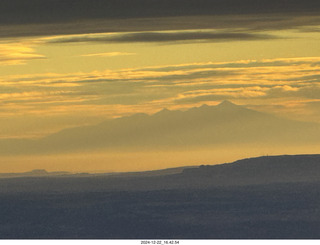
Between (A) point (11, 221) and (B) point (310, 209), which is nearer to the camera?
(A) point (11, 221)

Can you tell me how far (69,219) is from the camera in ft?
567

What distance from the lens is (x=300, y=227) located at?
150 meters

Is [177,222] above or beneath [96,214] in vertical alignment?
beneath

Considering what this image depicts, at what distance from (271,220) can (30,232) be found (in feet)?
164

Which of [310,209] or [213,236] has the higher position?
[310,209]

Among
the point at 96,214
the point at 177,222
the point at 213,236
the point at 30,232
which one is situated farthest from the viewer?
the point at 96,214

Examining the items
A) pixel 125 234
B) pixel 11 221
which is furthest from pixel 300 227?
pixel 11 221
